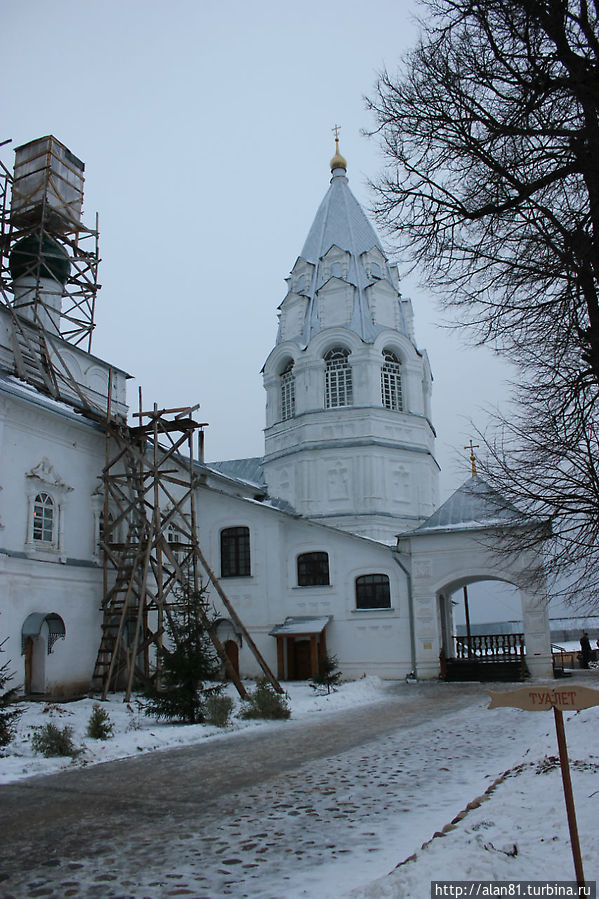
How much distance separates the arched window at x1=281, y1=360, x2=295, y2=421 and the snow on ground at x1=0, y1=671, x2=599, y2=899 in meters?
21.5

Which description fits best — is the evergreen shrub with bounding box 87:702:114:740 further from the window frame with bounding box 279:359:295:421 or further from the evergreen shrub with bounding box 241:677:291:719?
the window frame with bounding box 279:359:295:421

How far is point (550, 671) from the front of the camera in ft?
75.9

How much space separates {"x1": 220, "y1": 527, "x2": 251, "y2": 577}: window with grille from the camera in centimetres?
2677

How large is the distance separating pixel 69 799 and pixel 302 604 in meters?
18.0

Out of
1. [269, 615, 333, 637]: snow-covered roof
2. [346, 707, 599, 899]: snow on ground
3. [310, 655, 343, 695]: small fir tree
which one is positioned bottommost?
[310, 655, 343, 695]: small fir tree

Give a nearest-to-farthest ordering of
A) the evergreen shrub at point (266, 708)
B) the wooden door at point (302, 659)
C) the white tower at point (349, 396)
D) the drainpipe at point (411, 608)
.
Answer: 1. the evergreen shrub at point (266, 708)
2. the drainpipe at point (411, 608)
3. the wooden door at point (302, 659)
4. the white tower at point (349, 396)

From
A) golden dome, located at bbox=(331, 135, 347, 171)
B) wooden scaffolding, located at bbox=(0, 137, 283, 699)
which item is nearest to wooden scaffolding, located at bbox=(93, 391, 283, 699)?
wooden scaffolding, located at bbox=(0, 137, 283, 699)

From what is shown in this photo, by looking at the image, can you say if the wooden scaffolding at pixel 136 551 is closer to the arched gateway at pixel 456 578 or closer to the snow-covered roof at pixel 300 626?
the snow-covered roof at pixel 300 626

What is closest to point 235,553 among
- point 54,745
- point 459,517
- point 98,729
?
point 459,517

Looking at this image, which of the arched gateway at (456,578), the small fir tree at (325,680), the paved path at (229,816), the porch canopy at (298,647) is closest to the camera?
the paved path at (229,816)

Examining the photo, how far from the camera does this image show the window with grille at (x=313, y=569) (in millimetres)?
25969

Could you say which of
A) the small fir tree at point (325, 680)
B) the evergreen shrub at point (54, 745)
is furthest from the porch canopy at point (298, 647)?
the evergreen shrub at point (54, 745)

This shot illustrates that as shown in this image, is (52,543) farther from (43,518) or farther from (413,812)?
(413,812)

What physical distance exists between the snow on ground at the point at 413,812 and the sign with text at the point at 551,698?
3.10 ft
